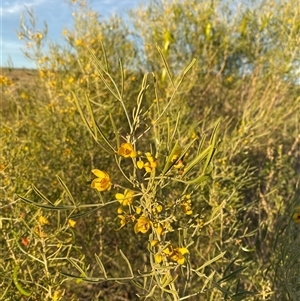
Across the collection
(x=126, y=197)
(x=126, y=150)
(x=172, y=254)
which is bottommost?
(x=172, y=254)

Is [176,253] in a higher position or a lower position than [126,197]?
lower

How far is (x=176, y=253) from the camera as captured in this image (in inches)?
44.7

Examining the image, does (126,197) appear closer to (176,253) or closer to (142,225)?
(142,225)

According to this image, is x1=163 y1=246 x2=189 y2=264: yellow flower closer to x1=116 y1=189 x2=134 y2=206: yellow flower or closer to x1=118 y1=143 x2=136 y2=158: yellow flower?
x1=116 y1=189 x2=134 y2=206: yellow flower

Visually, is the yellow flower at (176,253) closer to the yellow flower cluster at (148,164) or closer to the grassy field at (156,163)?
the grassy field at (156,163)

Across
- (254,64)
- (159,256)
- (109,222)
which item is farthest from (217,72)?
(159,256)

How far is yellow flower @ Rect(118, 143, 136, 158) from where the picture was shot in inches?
39.1

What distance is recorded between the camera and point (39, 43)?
142 inches

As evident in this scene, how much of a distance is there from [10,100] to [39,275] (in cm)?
255

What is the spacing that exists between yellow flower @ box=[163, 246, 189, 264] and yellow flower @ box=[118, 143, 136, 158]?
0.26 m

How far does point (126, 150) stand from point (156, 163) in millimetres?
84

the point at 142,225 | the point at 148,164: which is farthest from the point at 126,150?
the point at 142,225

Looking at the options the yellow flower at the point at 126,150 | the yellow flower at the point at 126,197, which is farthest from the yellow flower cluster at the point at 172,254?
the yellow flower at the point at 126,150

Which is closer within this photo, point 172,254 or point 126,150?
point 126,150
